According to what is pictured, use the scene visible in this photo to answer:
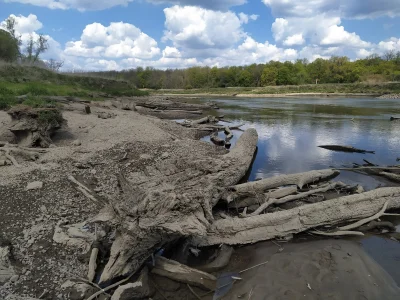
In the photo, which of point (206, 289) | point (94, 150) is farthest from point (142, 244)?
point (94, 150)

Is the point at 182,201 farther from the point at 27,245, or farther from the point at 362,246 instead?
the point at 362,246

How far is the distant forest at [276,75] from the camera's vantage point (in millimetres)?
97688

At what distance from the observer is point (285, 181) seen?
360 inches

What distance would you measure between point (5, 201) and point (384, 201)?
8671 millimetres

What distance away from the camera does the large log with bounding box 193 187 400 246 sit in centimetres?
630

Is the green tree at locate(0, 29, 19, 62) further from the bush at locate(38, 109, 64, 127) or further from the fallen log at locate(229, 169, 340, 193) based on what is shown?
the fallen log at locate(229, 169, 340, 193)

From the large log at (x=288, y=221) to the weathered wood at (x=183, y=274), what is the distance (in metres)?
0.85

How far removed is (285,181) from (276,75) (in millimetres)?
101949

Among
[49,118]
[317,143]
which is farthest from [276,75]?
[49,118]

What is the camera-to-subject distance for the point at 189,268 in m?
5.32

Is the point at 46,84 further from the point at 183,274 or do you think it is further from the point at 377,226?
the point at 377,226

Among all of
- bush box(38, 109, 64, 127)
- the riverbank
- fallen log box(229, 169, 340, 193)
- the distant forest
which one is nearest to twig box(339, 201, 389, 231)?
the riverbank

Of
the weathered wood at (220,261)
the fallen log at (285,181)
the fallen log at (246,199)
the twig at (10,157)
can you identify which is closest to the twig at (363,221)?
the fallen log at (246,199)

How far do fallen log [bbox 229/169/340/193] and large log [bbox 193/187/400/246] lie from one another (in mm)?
1652
